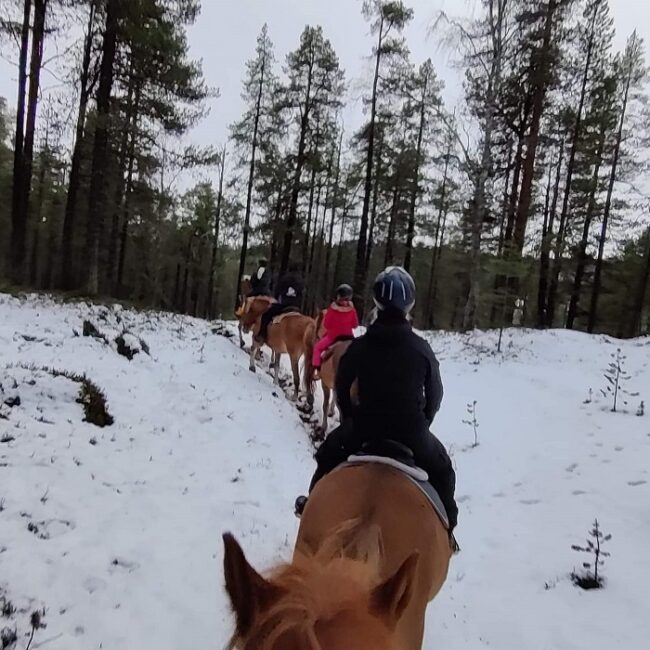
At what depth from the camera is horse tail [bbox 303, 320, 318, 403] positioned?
11086 mm

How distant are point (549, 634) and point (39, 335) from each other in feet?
30.7

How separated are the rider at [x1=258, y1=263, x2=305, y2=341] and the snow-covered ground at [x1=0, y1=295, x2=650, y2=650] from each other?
2166mm

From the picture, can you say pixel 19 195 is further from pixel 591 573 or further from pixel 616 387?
pixel 591 573

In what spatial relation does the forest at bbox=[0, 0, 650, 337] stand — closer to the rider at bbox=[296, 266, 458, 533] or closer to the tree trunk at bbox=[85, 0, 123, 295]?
the tree trunk at bbox=[85, 0, 123, 295]

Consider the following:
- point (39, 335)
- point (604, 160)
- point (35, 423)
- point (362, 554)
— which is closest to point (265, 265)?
point (39, 335)

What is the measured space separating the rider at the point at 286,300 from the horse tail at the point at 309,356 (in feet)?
5.87

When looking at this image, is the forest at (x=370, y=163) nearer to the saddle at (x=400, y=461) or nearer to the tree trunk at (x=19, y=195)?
the tree trunk at (x=19, y=195)

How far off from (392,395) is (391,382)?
8 centimetres

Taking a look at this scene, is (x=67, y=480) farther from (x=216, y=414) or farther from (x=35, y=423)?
(x=216, y=414)

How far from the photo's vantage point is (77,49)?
1672cm

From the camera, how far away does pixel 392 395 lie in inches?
134

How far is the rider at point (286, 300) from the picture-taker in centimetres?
1316

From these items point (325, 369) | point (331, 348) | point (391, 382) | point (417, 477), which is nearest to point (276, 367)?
point (325, 369)

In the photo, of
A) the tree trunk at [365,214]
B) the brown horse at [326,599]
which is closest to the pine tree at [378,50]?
the tree trunk at [365,214]
